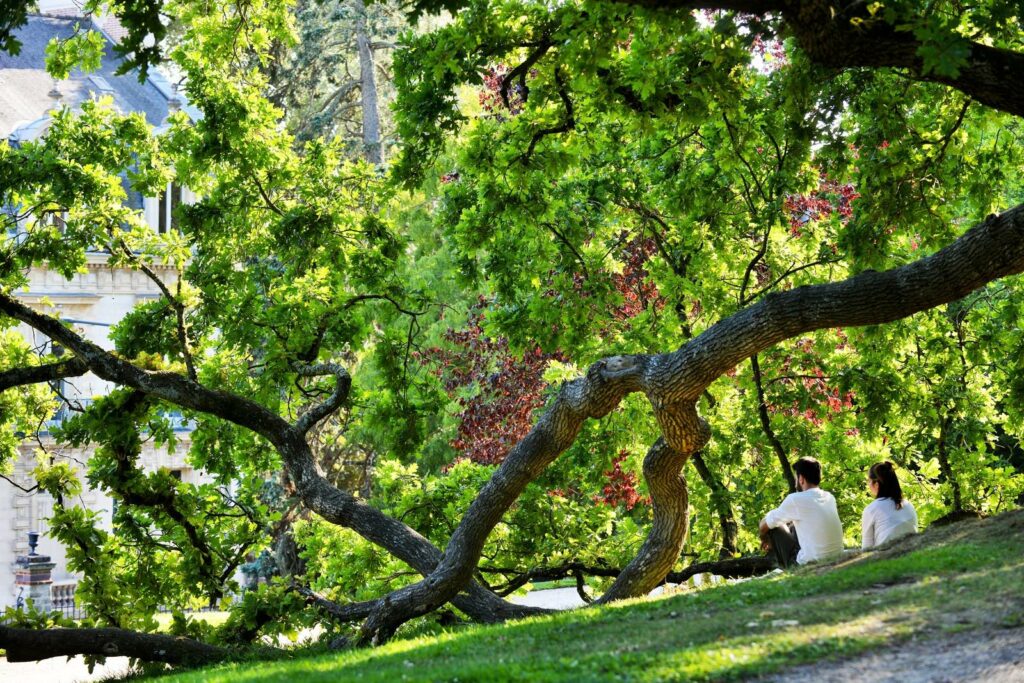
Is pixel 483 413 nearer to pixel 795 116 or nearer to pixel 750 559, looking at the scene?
pixel 750 559

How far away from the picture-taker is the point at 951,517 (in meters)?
11.0

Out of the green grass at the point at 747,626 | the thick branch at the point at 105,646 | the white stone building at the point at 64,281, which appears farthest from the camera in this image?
the white stone building at the point at 64,281

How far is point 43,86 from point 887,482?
3176cm

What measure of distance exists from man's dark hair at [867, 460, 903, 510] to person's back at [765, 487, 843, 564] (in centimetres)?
45

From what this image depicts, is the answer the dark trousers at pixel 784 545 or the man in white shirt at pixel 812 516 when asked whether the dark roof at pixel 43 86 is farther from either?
the man in white shirt at pixel 812 516

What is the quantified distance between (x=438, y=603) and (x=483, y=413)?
32.6 ft

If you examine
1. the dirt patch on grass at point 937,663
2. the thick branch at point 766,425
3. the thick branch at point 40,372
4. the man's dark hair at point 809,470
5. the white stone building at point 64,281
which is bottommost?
the dirt patch on grass at point 937,663

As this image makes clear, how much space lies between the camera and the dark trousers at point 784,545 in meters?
11.3

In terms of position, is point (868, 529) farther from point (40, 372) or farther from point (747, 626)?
point (40, 372)

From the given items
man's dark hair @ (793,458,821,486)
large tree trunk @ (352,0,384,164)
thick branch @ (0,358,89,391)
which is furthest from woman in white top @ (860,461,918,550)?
large tree trunk @ (352,0,384,164)

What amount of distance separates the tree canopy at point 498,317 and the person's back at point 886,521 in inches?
70.1

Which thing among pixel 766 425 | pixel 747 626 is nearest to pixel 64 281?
pixel 766 425

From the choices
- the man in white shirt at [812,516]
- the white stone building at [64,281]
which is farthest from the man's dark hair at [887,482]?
the white stone building at [64,281]

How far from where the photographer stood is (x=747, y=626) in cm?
697
